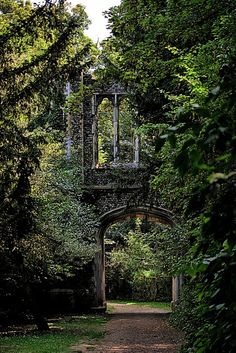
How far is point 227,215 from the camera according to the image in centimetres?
124

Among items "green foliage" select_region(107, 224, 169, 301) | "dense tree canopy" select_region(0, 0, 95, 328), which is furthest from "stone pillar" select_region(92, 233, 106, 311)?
"dense tree canopy" select_region(0, 0, 95, 328)

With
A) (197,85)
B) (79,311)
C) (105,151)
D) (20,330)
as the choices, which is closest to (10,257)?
(20,330)

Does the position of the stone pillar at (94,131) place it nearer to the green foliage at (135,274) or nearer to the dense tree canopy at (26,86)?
the green foliage at (135,274)

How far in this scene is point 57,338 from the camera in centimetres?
1028

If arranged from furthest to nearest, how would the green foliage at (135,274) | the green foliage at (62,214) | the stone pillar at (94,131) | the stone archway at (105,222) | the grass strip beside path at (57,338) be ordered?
the green foliage at (135,274), the stone pillar at (94,131), the stone archway at (105,222), the green foliage at (62,214), the grass strip beside path at (57,338)

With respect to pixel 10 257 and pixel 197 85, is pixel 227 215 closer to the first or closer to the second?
pixel 197 85

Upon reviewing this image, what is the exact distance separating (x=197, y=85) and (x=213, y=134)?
3881mm

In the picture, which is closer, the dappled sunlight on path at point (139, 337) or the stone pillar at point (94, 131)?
the dappled sunlight on path at point (139, 337)

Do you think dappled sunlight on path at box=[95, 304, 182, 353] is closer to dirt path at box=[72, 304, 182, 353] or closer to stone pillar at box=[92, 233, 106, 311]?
dirt path at box=[72, 304, 182, 353]

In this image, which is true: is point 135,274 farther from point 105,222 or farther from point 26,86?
point 26,86

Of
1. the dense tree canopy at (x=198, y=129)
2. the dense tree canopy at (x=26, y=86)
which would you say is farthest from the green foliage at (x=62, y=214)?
the dense tree canopy at (x=198, y=129)

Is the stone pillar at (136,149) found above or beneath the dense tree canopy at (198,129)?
above

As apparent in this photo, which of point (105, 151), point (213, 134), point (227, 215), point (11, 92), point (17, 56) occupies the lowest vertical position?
point (227, 215)

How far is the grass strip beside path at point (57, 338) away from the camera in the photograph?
884cm
